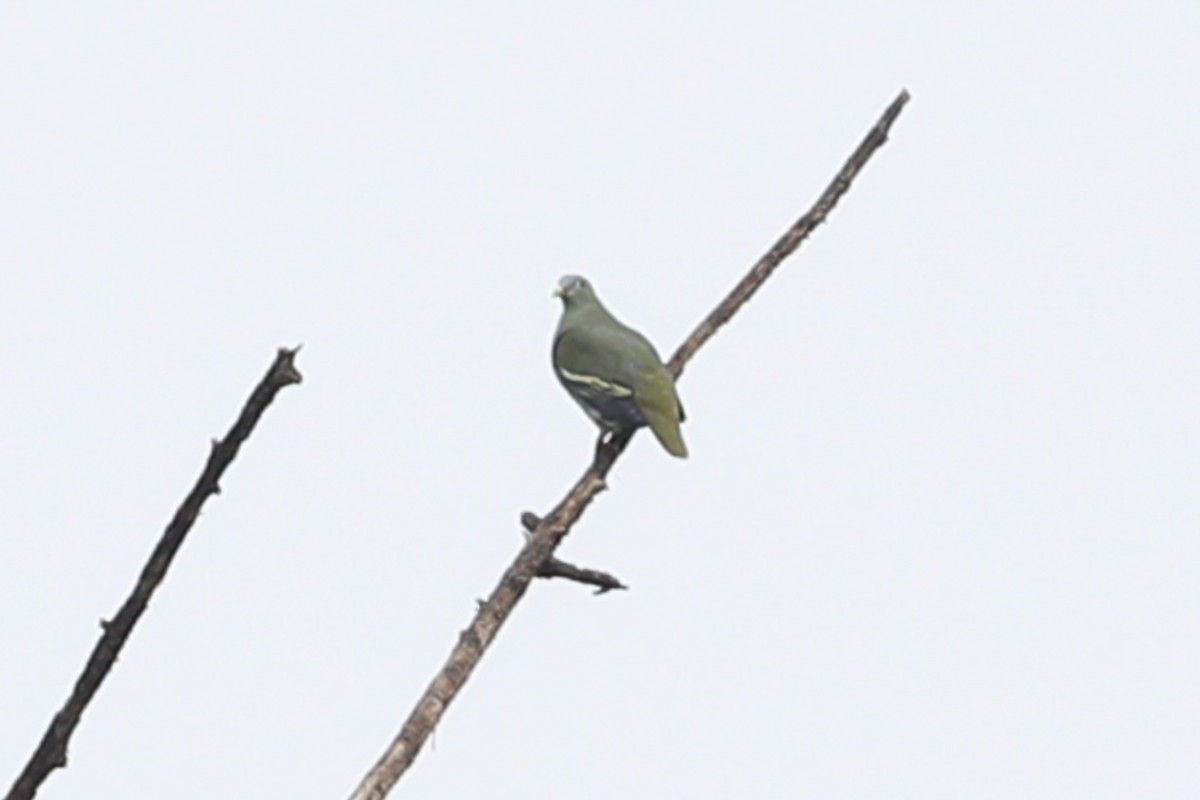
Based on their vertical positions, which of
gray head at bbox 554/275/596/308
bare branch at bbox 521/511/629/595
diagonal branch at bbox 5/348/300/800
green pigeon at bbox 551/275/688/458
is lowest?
diagonal branch at bbox 5/348/300/800

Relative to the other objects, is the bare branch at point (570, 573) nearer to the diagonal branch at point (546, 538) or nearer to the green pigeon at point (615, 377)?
the diagonal branch at point (546, 538)

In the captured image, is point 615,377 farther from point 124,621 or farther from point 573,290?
point 124,621

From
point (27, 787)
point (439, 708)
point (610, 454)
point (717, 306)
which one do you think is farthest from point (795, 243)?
point (27, 787)

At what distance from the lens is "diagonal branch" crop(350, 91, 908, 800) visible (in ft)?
16.3

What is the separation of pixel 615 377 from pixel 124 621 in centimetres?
245

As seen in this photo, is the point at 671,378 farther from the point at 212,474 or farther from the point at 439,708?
the point at 212,474

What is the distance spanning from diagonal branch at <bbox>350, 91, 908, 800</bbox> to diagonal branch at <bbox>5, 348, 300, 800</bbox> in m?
0.71

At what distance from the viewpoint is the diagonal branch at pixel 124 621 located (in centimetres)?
438

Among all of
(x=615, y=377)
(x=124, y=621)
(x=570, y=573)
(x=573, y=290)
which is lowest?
(x=124, y=621)

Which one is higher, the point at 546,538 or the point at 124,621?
the point at 546,538

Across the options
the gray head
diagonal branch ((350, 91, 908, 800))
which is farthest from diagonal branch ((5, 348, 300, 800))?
the gray head

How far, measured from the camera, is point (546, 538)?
5621 mm

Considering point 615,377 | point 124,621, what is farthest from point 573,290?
point 124,621

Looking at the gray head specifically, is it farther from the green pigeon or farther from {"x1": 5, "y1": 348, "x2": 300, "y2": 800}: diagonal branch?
{"x1": 5, "y1": 348, "x2": 300, "y2": 800}: diagonal branch
